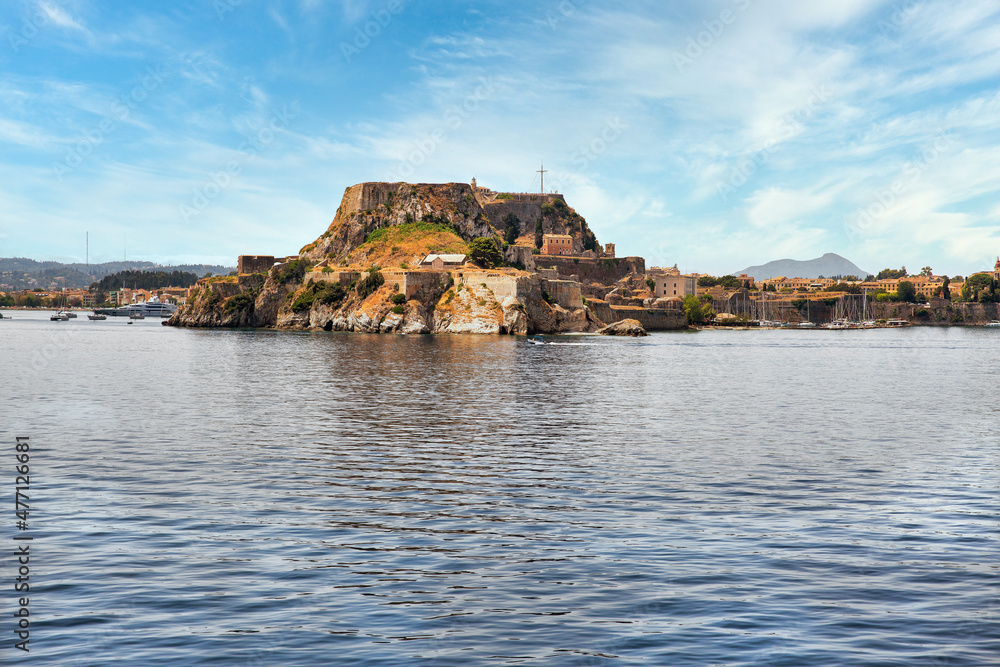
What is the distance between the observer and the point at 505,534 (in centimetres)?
1386

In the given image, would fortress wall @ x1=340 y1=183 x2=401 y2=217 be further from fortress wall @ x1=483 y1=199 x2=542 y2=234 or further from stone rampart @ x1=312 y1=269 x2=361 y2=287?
fortress wall @ x1=483 y1=199 x2=542 y2=234

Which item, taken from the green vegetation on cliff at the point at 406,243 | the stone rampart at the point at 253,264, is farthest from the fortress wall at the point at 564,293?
the stone rampart at the point at 253,264

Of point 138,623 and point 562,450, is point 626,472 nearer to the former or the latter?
point 562,450

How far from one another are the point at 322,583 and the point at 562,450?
1238cm

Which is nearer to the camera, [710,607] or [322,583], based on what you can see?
[710,607]

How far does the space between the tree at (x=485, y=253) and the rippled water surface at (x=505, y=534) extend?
9503 centimetres

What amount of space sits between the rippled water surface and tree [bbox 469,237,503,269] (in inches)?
3741

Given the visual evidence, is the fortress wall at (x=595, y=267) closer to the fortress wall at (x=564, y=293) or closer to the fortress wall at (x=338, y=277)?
the fortress wall at (x=564, y=293)

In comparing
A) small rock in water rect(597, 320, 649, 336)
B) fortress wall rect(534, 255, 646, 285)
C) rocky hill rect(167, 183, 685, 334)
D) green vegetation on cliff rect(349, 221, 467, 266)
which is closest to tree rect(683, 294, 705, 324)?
rocky hill rect(167, 183, 685, 334)

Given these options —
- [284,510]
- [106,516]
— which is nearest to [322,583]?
[284,510]

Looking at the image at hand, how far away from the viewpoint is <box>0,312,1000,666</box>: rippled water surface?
9.41 m

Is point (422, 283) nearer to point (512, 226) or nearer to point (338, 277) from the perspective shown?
point (338, 277)

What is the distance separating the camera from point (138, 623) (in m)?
9.73

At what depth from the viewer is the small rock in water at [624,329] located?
385ft
